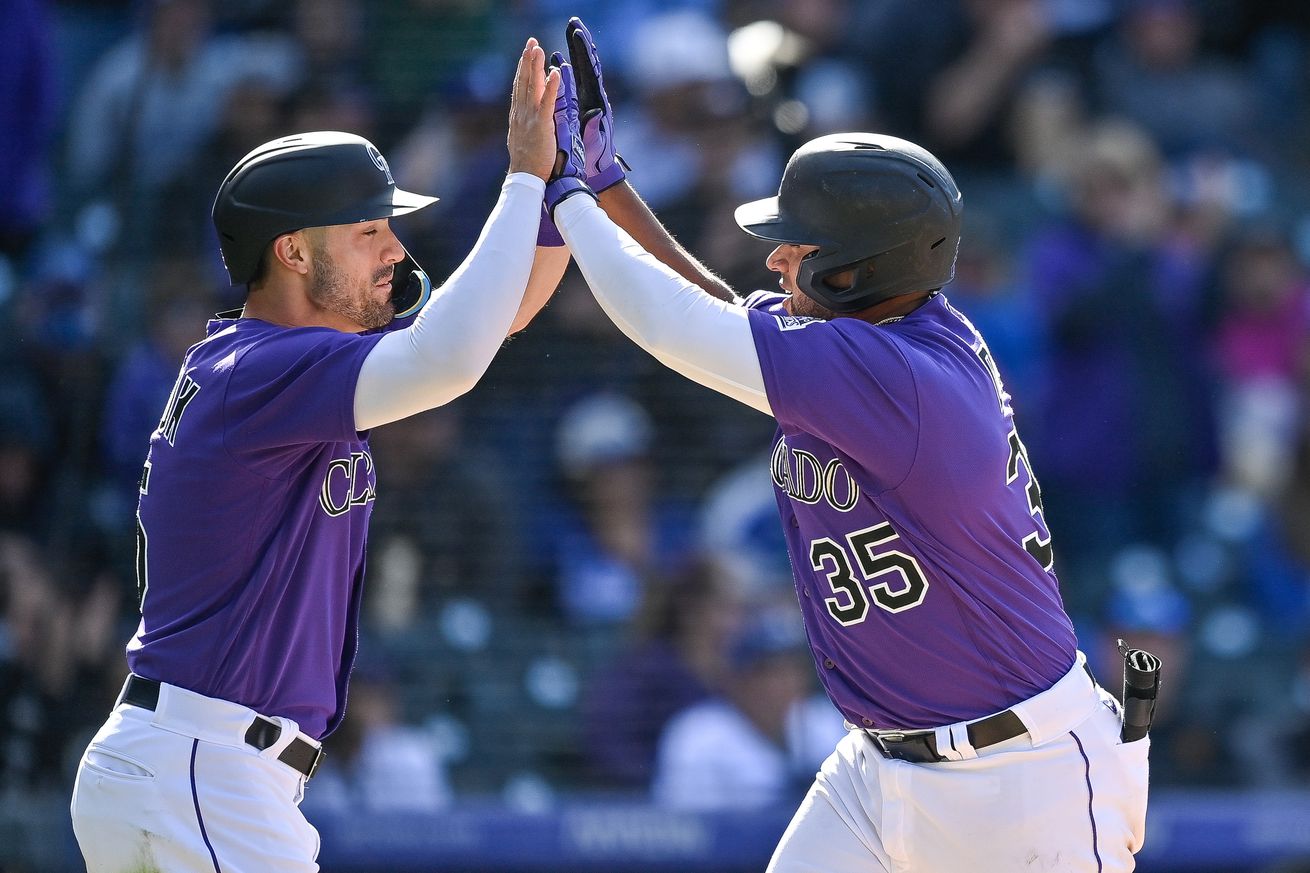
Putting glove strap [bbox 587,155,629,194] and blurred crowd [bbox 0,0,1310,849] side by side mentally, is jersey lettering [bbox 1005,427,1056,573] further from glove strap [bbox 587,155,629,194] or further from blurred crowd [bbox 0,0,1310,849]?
blurred crowd [bbox 0,0,1310,849]

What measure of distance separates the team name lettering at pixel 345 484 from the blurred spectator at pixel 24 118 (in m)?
4.60

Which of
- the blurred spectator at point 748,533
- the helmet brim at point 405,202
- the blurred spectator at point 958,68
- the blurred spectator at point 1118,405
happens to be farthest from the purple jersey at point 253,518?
the blurred spectator at point 958,68

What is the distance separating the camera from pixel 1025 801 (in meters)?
3.08

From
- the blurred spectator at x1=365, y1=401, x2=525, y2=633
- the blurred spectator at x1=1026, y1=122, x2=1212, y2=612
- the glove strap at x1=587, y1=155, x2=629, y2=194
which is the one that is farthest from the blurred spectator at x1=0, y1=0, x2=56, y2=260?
the glove strap at x1=587, y1=155, x2=629, y2=194

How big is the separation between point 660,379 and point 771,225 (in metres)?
3.56

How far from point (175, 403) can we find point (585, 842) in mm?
3049

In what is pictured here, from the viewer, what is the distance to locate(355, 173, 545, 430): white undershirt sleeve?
292 cm

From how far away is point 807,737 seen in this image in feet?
19.6

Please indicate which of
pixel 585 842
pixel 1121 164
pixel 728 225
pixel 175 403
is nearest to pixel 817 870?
pixel 175 403

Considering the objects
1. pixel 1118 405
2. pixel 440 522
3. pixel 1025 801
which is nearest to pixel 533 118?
pixel 1025 801

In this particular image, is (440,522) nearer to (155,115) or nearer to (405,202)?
(155,115)

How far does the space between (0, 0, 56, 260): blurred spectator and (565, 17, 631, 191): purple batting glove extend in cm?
429

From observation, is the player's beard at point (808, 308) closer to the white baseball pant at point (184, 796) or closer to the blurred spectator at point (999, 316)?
the white baseball pant at point (184, 796)

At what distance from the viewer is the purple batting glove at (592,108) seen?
3.50m
